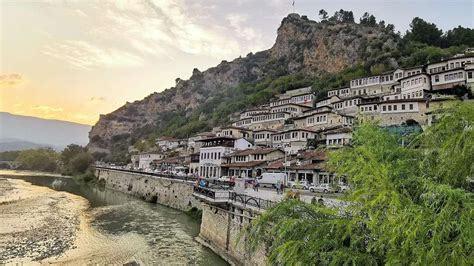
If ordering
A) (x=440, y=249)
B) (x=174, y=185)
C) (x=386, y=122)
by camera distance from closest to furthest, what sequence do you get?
(x=440, y=249), (x=174, y=185), (x=386, y=122)

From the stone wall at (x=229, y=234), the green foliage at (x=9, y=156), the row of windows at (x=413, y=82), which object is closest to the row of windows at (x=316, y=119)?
the row of windows at (x=413, y=82)

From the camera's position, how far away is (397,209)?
7.87 metres

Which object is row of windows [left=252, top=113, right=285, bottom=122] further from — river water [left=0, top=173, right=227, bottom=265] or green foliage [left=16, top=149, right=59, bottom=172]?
green foliage [left=16, top=149, right=59, bottom=172]

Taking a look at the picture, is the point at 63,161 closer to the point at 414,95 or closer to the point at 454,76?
the point at 414,95

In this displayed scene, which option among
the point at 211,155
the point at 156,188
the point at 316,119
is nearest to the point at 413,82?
the point at 316,119

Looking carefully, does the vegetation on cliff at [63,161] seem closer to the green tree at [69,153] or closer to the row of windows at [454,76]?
the green tree at [69,153]

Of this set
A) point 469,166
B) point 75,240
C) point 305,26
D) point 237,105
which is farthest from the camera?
point 305,26

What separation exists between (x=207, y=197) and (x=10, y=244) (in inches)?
609

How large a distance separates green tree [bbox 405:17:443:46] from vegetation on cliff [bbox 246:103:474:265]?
381 feet

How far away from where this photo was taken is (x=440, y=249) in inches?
275

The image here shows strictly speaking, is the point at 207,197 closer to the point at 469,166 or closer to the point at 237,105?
the point at 469,166

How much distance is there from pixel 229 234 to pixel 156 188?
3611cm

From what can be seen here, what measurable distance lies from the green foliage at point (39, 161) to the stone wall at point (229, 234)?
134824mm

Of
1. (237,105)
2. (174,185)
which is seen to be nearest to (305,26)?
(237,105)
